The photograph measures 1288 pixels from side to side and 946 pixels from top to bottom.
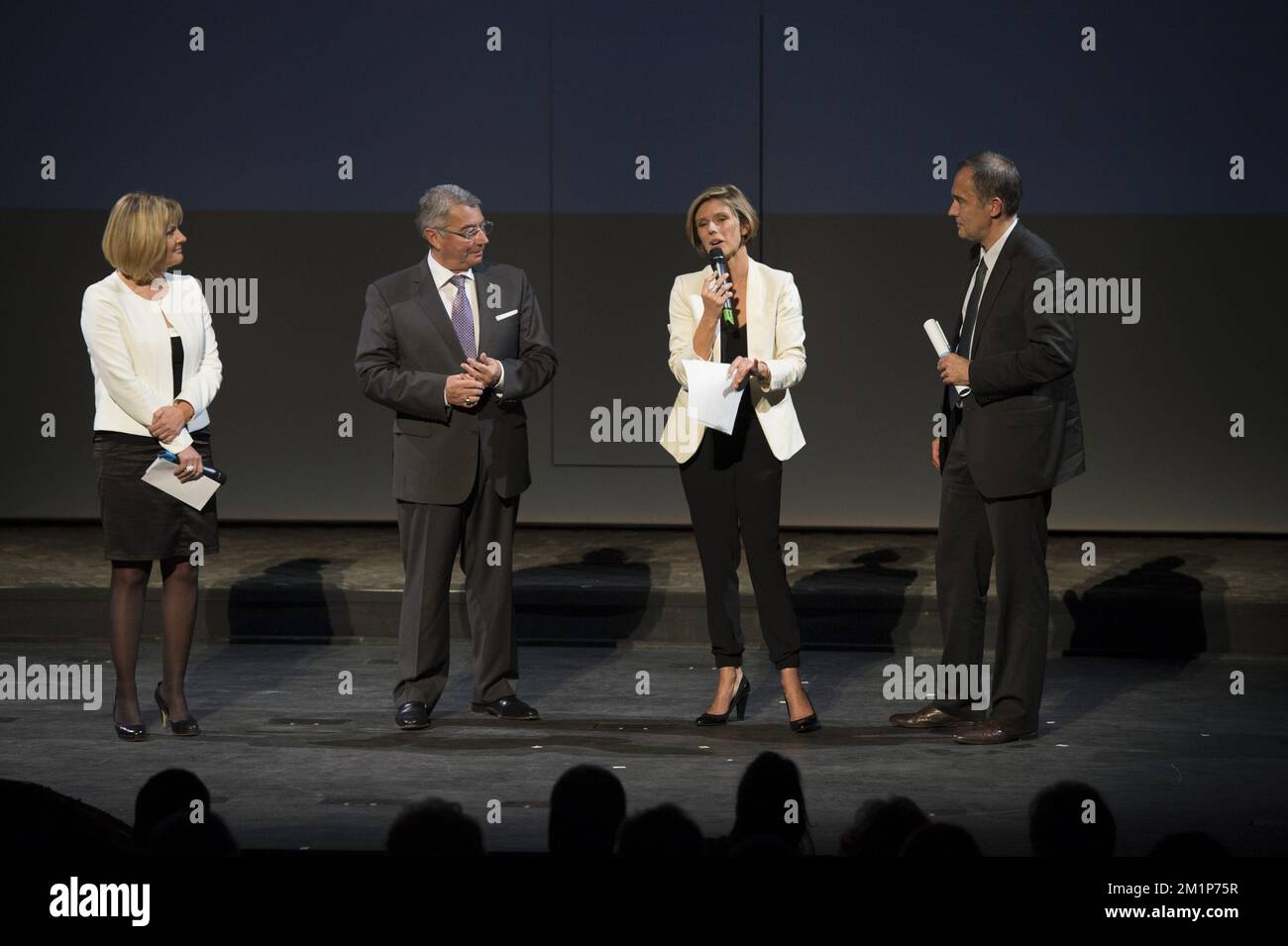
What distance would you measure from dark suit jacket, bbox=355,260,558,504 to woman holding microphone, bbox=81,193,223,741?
52cm

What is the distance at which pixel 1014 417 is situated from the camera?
5016 mm

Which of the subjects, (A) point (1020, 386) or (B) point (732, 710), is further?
(B) point (732, 710)

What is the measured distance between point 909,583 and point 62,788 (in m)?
3.53

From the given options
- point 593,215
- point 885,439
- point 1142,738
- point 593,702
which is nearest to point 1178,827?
point 1142,738

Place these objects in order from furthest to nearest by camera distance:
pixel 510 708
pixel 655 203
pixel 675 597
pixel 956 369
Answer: pixel 655 203 < pixel 675 597 < pixel 510 708 < pixel 956 369

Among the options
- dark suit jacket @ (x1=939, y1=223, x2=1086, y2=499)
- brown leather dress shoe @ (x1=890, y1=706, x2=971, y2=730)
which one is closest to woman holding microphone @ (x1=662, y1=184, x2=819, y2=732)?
brown leather dress shoe @ (x1=890, y1=706, x2=971, y2=730)

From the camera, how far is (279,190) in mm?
8414

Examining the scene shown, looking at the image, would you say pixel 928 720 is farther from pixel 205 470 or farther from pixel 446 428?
pixel 205 470

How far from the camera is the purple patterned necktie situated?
5.35m

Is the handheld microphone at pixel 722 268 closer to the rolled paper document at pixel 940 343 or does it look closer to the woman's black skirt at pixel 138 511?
the rolled paper document at pixel 940 343

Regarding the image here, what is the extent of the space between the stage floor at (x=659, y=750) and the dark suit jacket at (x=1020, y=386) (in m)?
0.79

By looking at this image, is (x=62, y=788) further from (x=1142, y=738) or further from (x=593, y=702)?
(x=1142, y=738)

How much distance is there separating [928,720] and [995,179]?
5.25ft

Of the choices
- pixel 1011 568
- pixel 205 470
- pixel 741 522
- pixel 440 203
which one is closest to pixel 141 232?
pixel 205 470
